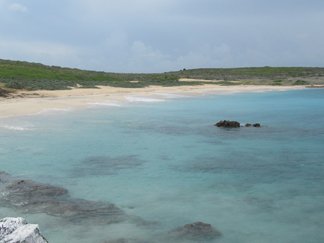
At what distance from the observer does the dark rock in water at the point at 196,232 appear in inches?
394

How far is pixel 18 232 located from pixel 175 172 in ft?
31.3

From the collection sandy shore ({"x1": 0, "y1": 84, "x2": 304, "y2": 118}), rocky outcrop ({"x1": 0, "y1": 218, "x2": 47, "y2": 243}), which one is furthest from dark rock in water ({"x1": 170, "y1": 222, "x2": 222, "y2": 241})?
sandy shore ({"x1": 0, "y1": 84, "x2": 304, "y2": 118})

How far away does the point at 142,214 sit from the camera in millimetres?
11469

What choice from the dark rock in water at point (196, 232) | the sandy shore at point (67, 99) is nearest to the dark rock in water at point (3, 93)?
the sandy shore at point (67, 99)

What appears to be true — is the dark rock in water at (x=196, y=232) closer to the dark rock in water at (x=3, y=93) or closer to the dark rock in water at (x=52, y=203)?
the dark rock in water at (x=52, y=203)

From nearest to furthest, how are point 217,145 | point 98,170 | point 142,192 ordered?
point 142,192
point 98,170
point 217,145

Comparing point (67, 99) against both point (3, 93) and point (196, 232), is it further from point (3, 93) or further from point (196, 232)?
point (196, 232)

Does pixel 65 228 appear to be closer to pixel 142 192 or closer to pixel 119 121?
pixel 142 192

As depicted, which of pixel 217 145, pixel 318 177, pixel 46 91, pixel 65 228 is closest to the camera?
pixel 65 228

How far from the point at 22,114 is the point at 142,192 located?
1976cm

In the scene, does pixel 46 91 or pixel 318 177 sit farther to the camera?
pixel 46 91

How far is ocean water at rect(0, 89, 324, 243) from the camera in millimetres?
10616

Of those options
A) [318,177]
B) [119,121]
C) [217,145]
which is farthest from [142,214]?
[119,121]

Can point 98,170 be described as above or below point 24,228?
below
